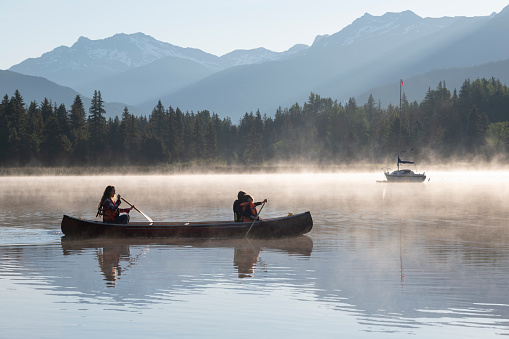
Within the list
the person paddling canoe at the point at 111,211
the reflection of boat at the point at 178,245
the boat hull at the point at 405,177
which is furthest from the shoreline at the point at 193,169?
the reflection of boat at the point at 178,245

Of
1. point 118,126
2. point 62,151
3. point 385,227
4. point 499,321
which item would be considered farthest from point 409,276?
point 118,126

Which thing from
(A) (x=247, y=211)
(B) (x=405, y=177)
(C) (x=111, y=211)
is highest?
(B) (x=405, y=177)

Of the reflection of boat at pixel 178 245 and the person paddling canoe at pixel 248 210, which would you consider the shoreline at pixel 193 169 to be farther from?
the person paddling canoe at pixel 248 210

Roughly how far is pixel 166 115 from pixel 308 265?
166 meters

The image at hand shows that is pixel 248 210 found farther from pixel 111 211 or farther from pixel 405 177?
pixel 405 177

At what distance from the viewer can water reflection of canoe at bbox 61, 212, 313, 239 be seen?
88.4 feet

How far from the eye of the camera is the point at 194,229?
88.4 feet

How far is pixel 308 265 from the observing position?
20734 mm

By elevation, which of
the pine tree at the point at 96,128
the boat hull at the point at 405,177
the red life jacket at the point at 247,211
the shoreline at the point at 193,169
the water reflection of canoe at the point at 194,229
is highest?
the pine tree at the point at 96,128

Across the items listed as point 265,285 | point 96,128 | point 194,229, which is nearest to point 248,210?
point 194,229

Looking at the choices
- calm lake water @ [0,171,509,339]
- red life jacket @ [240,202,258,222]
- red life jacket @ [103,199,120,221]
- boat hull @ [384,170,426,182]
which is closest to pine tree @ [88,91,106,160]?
boat hull @ [384,170,426,182]

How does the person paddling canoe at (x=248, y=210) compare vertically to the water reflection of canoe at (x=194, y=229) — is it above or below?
above

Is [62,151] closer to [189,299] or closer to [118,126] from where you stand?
[118,126]

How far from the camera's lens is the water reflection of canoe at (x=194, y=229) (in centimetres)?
2694
